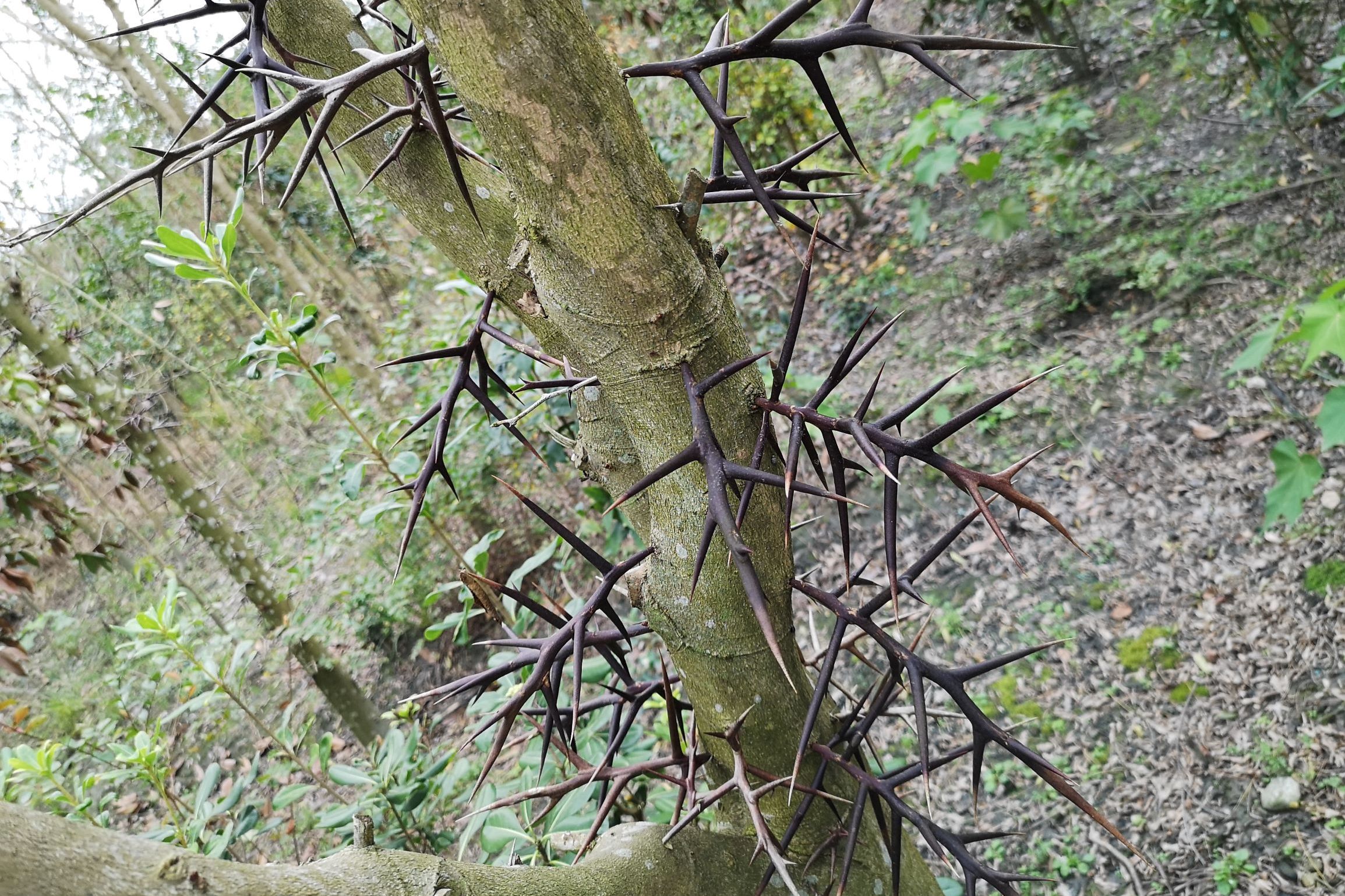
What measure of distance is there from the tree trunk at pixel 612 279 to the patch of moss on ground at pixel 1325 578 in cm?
218

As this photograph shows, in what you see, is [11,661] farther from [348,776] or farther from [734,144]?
[734,144]

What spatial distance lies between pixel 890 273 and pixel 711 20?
2.32m

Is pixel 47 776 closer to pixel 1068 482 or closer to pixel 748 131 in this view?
pixel 1068 482

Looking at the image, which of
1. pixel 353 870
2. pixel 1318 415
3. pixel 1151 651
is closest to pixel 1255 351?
pixel 1318 415

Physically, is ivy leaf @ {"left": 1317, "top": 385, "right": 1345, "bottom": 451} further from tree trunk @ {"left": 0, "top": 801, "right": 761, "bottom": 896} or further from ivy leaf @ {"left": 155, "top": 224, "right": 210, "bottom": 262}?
ivy leaf @ {"left": 155, "top": 224, "right": 210, "bottom": 262}

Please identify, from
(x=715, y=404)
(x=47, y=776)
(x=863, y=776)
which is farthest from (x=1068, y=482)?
(x=47, y=776)

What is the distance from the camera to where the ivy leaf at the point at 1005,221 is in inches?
175

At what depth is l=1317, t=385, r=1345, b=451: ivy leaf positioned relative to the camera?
7.14 ft

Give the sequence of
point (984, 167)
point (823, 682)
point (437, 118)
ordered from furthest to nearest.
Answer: point (984, 167) → point (823, 682) → point (437, 118)

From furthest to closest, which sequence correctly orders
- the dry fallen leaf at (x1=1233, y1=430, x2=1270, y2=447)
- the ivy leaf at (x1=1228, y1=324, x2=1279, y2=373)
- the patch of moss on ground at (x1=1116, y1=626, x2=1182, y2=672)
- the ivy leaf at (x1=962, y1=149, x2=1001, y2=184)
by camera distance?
the ivy leaf at (x1=962, y1=149, x2=1001, y2=184), the dry fallen leaf at (x1=1233, y1=430, x2=1270, y2=447), the patch of moss on ground at (x1=1116, y1=626, x2=1182, y2=672), the ivy leaf at (x1=1228, y1=324, x2=1279, y2=373)

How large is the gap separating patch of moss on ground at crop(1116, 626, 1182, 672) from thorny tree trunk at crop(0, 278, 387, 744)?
10.8 feet

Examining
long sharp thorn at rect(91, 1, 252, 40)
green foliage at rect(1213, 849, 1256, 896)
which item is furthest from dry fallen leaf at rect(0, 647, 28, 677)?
green foliage at rect(1213, 849, 1256, 896)

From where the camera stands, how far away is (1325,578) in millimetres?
2459

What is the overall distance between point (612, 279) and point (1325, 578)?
280cm
